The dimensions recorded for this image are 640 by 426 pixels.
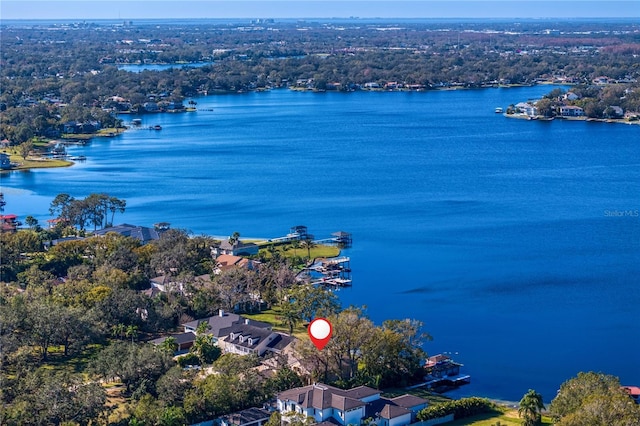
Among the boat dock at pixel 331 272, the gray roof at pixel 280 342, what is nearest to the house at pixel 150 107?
the boat dock at pixel 331 272

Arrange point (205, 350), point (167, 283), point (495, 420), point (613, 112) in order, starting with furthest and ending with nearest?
point (613, 112) → point (167, 283) → point (205, 350) → point (495, 420)

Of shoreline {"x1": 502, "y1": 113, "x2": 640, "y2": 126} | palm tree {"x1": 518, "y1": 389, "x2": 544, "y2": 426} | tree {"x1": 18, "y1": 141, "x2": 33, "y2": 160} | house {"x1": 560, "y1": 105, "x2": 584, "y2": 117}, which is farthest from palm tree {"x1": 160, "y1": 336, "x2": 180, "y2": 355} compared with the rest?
house {"x1": 560, "y1": 105, "x2": 584, "y2": 117}

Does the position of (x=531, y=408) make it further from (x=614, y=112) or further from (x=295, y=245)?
(x=614, y=112)

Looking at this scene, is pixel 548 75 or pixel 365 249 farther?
pixel 548 75

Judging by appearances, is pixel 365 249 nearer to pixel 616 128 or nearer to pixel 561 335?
pixel 561 335

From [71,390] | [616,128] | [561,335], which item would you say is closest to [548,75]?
[616,128]

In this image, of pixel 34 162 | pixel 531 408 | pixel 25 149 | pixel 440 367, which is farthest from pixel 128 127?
pixel 531 408
